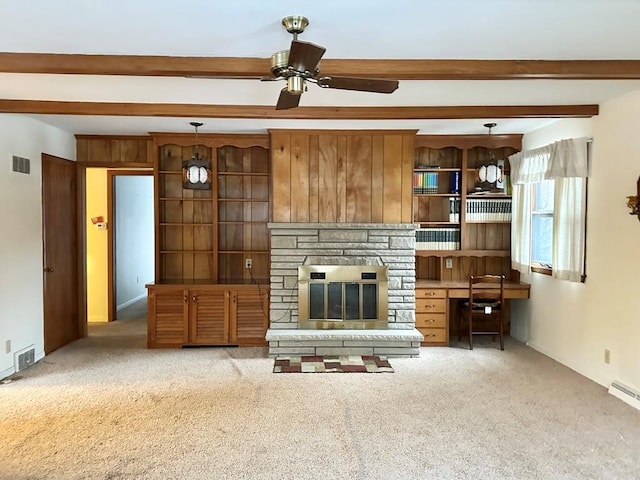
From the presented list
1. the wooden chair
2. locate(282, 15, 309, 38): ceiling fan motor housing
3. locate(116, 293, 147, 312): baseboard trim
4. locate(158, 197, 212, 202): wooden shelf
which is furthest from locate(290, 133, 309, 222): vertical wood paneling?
locate(116, 293, 147, 312): baseboard trim

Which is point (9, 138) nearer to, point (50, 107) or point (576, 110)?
point (50, 107)

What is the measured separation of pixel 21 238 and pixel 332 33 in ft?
12.2

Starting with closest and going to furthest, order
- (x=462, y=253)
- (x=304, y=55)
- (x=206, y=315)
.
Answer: (x=304, y=55) < (x=206, y=315) < (x=462, y=253)

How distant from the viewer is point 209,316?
5.27m

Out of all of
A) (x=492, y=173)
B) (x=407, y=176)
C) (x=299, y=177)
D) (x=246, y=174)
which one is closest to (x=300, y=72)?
(x=299, y=177)

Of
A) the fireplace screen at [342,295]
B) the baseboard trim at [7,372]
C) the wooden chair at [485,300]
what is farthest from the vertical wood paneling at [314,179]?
the baseboard trim at [7,372]

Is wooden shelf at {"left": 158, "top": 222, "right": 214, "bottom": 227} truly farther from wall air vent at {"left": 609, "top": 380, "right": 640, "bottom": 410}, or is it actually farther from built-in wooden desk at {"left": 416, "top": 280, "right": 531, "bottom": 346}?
wall air vent at {"left": 609, "top": 380, "right": 640, "bottom": 410}

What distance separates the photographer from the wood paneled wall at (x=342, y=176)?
5.15 m

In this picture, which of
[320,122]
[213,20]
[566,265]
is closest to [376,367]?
[566,265]

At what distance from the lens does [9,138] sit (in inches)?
170

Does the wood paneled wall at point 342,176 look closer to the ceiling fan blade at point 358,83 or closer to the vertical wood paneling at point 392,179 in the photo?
the vertical wood paneling at point 392,179

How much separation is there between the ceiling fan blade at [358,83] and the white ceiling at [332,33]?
28 centimetres

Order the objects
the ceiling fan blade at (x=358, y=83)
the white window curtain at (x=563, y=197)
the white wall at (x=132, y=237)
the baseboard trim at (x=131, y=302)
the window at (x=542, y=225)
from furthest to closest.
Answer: the baseboard trim at (x=131, y=302) < the white wall at (x=132, y=237) < the window at (x=542, y=225) < the white window curtain at (x=563, y=197) < the ceiling fan blade at (x=358, y=83)

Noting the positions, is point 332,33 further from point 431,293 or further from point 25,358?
point 25,358
